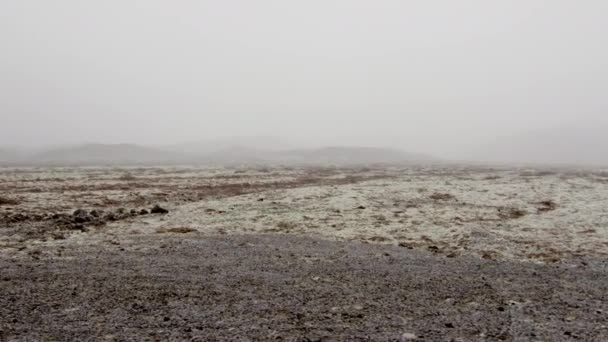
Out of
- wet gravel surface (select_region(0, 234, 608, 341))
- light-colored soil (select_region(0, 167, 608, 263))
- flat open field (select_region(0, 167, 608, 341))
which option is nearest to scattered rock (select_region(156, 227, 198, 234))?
flat open field (select_region(0, 167, 608, 341))

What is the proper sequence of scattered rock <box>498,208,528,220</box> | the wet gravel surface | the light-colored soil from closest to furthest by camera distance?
the wet gravel surface, the light-colored soil, scattered rock <box>498,208,528,220</box>

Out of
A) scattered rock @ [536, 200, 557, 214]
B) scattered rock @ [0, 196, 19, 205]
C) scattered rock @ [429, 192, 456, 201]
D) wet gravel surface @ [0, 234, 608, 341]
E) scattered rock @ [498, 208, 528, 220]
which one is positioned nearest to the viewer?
wet gravel surface @ [0, 234, 608, 341]

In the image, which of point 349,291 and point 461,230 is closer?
point 349,291

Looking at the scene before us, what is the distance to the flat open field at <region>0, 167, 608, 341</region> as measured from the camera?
8.64 metres

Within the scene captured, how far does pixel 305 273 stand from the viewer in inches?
491

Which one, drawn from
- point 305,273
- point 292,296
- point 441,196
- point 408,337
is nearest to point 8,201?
point 305,273

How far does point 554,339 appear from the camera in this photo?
8062mm

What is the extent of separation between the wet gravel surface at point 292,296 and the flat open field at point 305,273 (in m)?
0.04

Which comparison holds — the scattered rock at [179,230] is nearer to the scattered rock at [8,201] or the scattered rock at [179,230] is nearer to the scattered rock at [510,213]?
the scattered rock at [8,201]

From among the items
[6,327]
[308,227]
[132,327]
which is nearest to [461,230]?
[308,227]

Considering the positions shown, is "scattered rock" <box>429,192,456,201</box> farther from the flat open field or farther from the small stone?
the small stone

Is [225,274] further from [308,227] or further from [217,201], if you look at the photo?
[217,201]

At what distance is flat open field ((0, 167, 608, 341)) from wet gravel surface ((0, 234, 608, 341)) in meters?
0.04

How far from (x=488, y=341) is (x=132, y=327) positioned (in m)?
6.38
